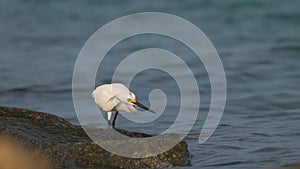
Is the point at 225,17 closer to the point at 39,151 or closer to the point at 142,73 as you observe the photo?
the point at 142,73

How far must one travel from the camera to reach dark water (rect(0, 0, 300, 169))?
729cm

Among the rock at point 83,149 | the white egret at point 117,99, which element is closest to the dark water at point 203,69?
the rock at point 83,149

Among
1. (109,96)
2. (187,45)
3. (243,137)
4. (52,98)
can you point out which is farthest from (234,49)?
(109,96)

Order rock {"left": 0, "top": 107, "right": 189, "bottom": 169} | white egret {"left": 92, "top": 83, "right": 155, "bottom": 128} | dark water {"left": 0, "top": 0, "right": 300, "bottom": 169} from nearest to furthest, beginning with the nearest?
rock {"left": 0, "top": 107, "right": 189, "bottom": 169} → white egret {"left": 92, "top": 83, "right": 155, "bottom": 128} → dark water {"left": 0, "top": 0, "right": 300, "bottom": 169}

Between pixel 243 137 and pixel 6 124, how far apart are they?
241cm

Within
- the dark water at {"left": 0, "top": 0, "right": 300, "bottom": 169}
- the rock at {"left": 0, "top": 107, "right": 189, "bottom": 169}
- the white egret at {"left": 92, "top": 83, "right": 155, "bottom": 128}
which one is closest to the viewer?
the rock at {"left": 0, "top": 107, "right": 189, "bottom": 169}

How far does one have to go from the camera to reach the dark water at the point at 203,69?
7.29m

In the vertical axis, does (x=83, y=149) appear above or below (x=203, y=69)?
below

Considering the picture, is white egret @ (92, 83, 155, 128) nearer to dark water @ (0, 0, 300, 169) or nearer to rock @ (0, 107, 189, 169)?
rock @ (0, 107, 189, 169)

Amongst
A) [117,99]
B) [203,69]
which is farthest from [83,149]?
[203,69]

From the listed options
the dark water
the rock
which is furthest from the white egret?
the dark water

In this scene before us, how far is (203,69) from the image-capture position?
1156 cm

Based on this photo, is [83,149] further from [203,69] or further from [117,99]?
[203,69]

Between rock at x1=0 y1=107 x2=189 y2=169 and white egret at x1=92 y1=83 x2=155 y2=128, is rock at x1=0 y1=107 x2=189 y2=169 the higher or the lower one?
the lower one
